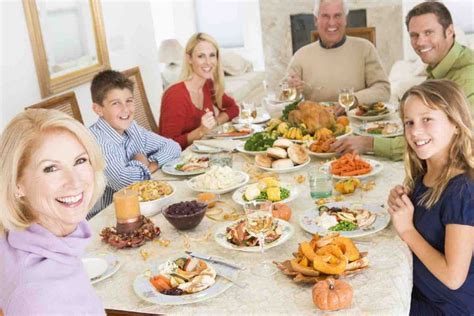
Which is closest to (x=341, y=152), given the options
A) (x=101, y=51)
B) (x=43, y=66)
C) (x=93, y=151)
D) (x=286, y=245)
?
(x=286, y=245)

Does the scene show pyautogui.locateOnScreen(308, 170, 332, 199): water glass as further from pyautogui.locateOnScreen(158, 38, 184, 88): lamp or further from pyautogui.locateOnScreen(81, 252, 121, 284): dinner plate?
pyautogui.locateOnScreen(158, 38, 184, 88): lamp

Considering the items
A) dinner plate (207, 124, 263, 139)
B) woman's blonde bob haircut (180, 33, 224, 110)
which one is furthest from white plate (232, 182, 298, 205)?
woman's blonde bob haircut (180, 33, 224, 110)

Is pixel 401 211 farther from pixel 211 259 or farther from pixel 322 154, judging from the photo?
pixel 322 154

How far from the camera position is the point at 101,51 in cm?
388

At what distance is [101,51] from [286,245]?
8.65 ft

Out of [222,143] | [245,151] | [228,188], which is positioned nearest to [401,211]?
[228,188]

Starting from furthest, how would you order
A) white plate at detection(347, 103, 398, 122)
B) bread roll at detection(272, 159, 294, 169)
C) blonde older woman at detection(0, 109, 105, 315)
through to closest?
white plate at detection(347, 103, 398, 122) < bread roll at detection(272, 159, 294, 169) < blonde older woman at detection(0, 109, 105, 315)

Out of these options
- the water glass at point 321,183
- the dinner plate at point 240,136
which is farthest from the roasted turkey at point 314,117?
the water glass at point 321,183

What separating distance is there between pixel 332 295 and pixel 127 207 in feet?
2.42

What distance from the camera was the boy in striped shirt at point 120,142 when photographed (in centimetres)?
236

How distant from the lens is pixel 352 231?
1659mm

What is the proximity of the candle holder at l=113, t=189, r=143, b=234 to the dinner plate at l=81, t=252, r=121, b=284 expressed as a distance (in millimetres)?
138

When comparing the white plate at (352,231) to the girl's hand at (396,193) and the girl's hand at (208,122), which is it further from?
the girl's hand at (208,122)

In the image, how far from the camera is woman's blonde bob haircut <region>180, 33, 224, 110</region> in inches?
129
